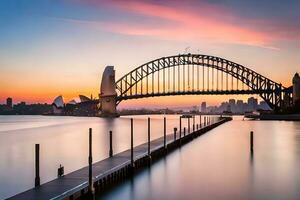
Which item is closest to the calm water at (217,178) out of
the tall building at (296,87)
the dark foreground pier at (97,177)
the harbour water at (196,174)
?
the harbour water at (196,174)

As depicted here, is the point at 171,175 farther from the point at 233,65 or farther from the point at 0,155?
the point at 233,65

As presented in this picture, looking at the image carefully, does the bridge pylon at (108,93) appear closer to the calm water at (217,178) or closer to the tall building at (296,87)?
the tall building at (296,87)

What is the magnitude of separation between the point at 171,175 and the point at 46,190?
12069mm

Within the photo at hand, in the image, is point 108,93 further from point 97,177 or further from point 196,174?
point 97,177

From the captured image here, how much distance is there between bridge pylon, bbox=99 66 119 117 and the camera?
166375mm

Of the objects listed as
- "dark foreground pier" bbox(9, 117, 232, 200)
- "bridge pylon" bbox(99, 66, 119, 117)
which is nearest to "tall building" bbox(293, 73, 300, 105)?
"bridge pylon" bbox(99, 66, 119, 117)

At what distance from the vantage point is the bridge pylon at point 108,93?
166375mm

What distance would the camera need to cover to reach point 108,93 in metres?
167

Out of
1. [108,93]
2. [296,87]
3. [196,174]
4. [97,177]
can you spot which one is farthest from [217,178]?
[108,93]

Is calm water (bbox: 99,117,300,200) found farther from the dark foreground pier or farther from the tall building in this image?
the tall building

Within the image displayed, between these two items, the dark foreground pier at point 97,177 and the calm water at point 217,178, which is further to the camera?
the calm water at point 217,178

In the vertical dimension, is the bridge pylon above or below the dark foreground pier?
above

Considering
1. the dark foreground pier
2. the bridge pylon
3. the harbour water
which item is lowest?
the harbour water

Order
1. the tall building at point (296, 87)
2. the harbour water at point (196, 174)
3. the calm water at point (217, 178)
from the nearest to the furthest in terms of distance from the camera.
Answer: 1. the calm water at point (217, 178)
2. the harbour water at point (196, 174)
3. the tall building at point (296, 87)
